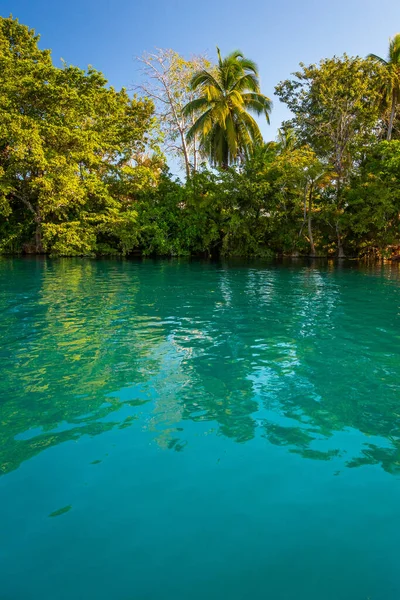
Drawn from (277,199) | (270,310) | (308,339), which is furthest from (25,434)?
(277,199)

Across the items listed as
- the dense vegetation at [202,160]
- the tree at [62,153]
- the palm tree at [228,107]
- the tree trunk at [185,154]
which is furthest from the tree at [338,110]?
the tree at [62,153]

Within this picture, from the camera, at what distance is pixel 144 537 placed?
261 centimetres

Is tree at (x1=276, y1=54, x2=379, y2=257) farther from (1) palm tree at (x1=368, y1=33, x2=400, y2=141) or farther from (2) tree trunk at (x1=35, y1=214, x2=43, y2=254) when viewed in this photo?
(2) tree trunk at (x1=35, y1=214, x2=43, y2=254)

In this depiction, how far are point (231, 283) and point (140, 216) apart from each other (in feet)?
59.7

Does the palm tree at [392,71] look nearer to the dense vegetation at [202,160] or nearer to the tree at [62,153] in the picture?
the dense vegetation at [202,160]

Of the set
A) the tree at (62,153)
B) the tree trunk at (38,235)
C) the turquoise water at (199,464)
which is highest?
the tree at (62,153)

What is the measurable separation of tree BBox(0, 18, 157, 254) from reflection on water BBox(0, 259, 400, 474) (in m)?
18.9

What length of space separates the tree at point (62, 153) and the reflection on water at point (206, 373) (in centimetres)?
1888

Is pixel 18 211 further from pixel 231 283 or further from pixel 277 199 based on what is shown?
pixel 231 283

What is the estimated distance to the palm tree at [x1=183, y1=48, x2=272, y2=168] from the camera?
3045 cm

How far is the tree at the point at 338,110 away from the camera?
24672 mm

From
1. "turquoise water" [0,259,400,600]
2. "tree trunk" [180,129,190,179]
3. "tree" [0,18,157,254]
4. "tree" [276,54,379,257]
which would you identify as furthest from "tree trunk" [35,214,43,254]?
"turquoise water" [0,259,400,600]

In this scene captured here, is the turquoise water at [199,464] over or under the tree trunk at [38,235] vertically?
under

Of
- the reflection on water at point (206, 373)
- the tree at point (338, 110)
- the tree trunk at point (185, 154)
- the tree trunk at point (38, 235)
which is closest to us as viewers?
the reflection on water at point (206, 373)
